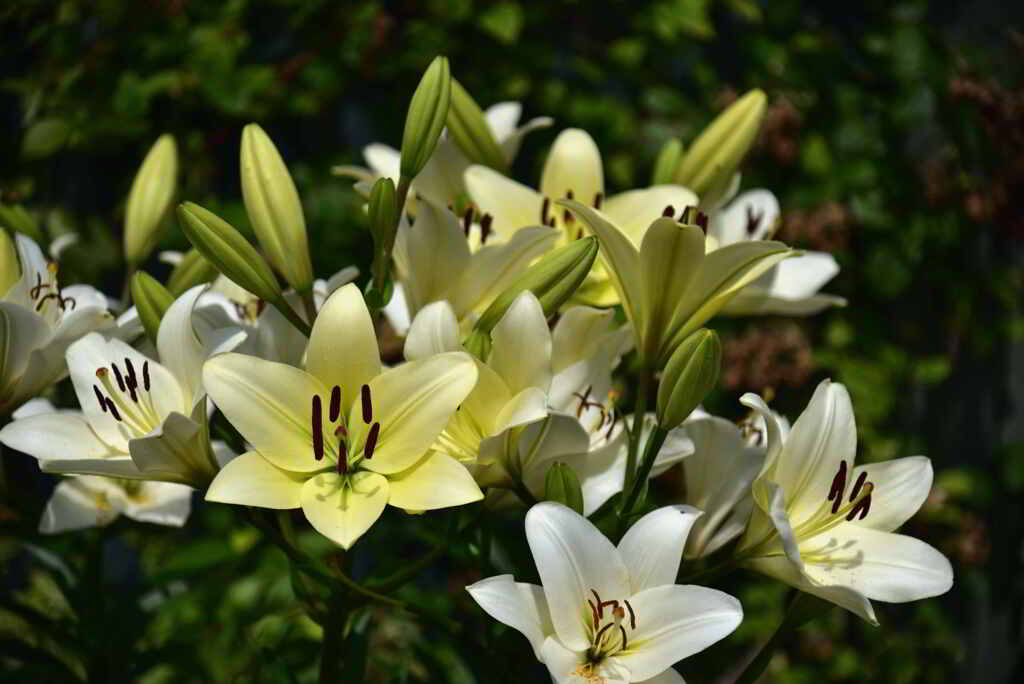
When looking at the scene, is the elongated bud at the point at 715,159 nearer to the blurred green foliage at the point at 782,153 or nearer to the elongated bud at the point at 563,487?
the elongated bud at the point at 563,487

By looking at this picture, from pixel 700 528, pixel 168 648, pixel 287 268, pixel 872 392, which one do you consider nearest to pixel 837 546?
pixel 700 528

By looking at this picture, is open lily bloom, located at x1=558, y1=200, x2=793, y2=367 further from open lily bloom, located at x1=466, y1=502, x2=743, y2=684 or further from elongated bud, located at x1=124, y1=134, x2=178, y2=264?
elongated bud, located at x1=124, y1=134, x2=178, y2=264

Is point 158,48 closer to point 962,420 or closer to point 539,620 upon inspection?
point 539,620

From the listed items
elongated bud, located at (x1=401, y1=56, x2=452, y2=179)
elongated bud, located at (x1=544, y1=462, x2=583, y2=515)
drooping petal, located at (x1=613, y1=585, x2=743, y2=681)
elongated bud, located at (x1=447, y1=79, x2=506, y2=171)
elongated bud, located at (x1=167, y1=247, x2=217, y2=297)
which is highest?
elongated bud, located at (x1=401, y1=56, x2=452, y2=179)

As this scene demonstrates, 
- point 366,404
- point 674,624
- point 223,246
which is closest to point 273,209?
point 223,246

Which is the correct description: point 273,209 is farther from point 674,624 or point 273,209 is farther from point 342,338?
point 674,624

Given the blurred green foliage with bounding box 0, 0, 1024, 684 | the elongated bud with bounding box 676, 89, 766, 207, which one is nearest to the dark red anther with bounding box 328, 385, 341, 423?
the elongated bud with bounding box 676, 89, 766, 207
